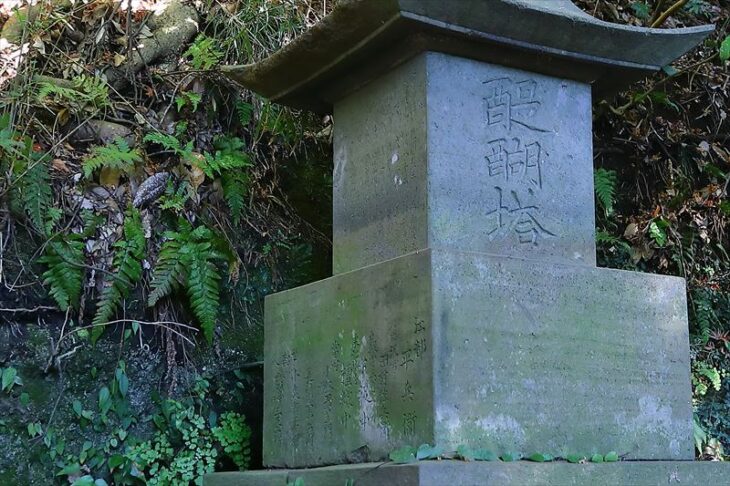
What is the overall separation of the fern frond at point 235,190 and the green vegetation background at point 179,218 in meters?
0.02

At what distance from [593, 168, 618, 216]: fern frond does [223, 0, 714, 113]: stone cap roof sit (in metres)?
1.69

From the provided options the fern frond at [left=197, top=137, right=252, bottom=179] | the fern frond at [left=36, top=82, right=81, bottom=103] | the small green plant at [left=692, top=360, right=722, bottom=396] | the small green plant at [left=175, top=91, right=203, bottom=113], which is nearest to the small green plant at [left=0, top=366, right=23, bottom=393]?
the fern frond at [left=197, top=137, right=252, bottom=179]

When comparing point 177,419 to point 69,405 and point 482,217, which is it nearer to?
point 69,405

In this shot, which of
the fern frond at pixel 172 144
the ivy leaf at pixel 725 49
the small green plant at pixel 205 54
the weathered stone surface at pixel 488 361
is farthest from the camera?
the ivy leaf at pixel 725 49

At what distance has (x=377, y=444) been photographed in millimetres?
3697

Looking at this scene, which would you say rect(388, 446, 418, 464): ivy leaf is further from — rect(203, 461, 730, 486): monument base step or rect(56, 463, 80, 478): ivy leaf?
rect(56, 463, 80, 478): ivy leaf

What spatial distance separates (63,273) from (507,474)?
2.77 metres

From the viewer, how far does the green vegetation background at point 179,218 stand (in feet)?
15.8

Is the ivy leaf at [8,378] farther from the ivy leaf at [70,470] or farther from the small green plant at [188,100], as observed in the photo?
the small green plant at [188,100]

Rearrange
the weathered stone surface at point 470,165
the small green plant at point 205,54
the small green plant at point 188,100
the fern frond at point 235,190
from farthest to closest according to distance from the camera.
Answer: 1. the small green plant at point 205,54
2. the small green plant at point 188,100
3. the fern frond at point 235,190
4. the weathered stone surface at point 470,165

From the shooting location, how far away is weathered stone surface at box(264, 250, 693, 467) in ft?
11.5

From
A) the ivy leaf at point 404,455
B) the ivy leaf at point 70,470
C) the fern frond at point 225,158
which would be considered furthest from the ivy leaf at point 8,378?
the ivy leaf at point 404,455

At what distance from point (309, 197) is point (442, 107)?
2072mm

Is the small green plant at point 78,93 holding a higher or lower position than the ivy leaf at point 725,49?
lower
